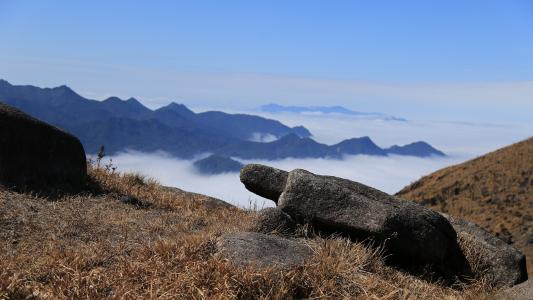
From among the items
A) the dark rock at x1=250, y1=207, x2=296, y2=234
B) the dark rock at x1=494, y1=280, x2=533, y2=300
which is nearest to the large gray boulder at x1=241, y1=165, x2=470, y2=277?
the dark rock at x1=250, y1=207, x2=296, y2=234

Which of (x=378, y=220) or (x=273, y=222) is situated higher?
(x=378, y=220)

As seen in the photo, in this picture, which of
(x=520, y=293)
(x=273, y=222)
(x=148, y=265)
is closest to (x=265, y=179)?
(x=273, y=222)

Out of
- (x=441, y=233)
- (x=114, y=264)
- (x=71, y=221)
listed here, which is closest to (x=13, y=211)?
(x=71, y=221)

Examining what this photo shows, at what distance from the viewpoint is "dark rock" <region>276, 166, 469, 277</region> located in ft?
27.2

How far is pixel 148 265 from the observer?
5.98 meters

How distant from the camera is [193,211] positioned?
10664mm

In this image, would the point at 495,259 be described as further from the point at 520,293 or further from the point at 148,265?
the point at 148,265

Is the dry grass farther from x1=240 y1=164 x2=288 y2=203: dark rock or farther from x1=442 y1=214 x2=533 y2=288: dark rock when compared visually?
x1=240 y1=164 x2=288 y2=203: dark rock

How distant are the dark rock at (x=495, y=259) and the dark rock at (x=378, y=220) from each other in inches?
16.1

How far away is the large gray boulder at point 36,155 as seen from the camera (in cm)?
1009

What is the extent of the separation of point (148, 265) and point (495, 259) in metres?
6.12

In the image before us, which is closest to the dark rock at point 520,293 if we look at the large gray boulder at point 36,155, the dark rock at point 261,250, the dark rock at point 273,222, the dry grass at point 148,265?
the dry grass at point 148,265

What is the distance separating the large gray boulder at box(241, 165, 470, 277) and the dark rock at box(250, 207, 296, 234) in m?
0.35

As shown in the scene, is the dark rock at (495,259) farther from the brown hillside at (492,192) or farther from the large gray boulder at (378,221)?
the brown hillside at (492,192)
